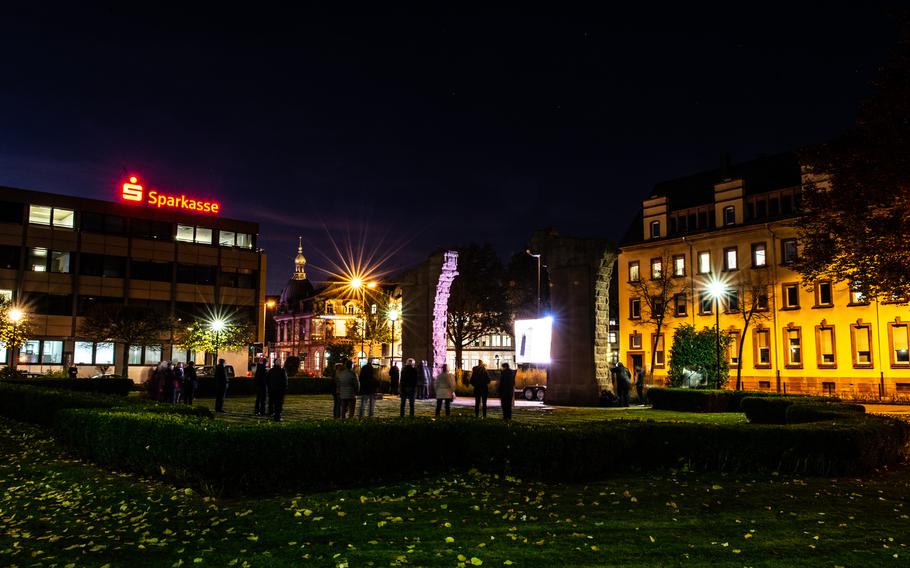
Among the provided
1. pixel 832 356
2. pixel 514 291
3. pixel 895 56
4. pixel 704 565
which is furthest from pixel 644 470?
pixel 514 291

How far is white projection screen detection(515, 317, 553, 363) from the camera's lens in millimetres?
33781

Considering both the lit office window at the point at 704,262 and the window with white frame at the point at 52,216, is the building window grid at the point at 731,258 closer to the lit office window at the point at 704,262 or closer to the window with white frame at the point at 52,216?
the lit office window at the point at 704,262

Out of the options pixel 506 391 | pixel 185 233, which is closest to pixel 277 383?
pixel 506 391

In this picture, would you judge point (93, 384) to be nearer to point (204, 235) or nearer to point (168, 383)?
point (168, 383)

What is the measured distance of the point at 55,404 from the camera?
19562 millimetres

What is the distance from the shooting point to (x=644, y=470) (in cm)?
1269

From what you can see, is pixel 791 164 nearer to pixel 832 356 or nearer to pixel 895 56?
pixel 832 356

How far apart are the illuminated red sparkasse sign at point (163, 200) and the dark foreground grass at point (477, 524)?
58981 millimetres

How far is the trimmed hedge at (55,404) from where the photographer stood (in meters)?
16.1

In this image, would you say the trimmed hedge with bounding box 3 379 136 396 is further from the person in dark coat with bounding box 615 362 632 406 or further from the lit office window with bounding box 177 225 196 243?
the lit office window with bounding box 177 225 196 243

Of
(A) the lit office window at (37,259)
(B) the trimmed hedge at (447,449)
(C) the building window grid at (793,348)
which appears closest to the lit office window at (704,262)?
(C) the building window grid at (793,348)

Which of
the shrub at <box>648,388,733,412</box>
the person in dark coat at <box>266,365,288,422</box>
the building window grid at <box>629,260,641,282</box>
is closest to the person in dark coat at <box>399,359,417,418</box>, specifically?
the person in dark coat at <box>266,365,288,422</box>

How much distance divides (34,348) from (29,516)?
57.9 metres

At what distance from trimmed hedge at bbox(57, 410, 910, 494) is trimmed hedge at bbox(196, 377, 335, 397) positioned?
26016 millimetres
